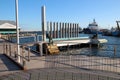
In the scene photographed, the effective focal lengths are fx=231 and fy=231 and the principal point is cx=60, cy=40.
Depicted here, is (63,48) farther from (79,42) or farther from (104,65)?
(104,65)

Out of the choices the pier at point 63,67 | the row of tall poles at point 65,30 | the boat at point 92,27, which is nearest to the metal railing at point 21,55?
the pier at point 63,67

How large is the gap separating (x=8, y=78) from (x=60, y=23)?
132ft

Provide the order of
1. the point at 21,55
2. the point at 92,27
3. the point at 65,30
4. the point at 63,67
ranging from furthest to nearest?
the point at 92,27 < the point at 65,30 < the point at 21,55 < the point at 63,67

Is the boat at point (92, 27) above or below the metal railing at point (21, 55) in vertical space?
above

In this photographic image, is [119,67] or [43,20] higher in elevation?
[43,20]

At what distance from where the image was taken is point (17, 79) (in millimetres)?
9039

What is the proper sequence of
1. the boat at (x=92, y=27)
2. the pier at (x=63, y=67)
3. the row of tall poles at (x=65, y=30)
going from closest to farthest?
the pier at (x=63, y=67) → the row of tall poles at (x=65, y=30) → the boat at (x=92, y=27)

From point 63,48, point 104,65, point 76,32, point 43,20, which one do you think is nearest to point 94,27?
point 76,32

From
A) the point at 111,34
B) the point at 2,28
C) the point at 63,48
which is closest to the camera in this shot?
the point at 63,48

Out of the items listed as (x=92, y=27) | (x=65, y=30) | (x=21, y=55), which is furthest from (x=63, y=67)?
(x=92, y=27)

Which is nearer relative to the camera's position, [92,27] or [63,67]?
[63,67]

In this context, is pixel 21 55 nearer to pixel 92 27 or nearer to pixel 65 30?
pixel 65 30

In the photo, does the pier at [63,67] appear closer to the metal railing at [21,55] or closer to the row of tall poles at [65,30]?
the metal railing at [21,55]

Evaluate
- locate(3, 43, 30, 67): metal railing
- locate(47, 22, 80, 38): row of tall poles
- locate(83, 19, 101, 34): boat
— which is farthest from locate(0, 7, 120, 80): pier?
locate(83, 19, 101, 34): boat
